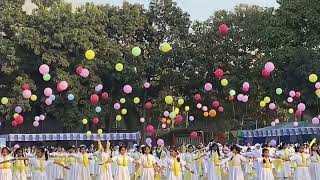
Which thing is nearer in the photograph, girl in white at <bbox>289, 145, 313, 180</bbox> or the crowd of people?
the crowd of people

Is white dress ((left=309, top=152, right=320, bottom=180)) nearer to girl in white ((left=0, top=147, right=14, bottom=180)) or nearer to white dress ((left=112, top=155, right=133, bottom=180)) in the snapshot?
white dress ((left=112, top=155, right=133, bottom=180))

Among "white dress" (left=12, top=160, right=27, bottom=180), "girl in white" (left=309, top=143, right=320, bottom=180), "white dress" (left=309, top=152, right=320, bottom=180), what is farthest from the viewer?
"white dress" (left=309, top=152, right=320, bottom=180)

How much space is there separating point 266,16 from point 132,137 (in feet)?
34.6

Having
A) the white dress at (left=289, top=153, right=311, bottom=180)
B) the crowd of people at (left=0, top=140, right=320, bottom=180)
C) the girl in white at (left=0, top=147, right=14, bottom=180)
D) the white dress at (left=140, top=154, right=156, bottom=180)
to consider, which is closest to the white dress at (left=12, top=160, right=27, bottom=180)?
the crowd of people at (left=0, top=140, right=320, bottom=180)

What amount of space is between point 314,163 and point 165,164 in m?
4.35

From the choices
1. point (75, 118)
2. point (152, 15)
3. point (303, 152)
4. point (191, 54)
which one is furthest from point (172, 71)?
point (303, 152)

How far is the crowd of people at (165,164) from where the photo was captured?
1559cm

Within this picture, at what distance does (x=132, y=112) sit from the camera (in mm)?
40719

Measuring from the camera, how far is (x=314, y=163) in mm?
17781

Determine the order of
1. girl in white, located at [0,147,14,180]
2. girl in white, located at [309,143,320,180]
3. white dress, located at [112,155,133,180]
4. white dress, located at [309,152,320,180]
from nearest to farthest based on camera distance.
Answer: girl in white, located at [0,147,14,180]
white dress, located at [112,155,133,180]
girl in white, located at [309,143,320,180]
white dress, located at [309,152,320,180]

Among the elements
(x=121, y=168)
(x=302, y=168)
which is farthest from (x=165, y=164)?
(x=302, y=168)

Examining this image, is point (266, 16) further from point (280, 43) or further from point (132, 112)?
point (132, 112)

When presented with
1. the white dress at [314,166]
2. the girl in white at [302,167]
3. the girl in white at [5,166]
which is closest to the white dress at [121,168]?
the girl in white at [5,166]

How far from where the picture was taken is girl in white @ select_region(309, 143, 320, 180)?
679 inches
